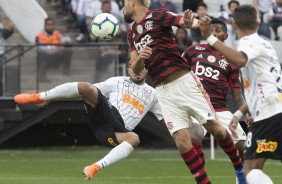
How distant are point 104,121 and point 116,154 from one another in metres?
0.79

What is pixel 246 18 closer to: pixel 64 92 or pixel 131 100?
pixel 64 92

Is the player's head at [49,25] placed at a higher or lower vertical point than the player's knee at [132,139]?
lower

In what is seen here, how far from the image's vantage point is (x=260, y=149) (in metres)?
10.2

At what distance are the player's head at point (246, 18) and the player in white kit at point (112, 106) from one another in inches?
137

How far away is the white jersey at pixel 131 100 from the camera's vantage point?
583 inches

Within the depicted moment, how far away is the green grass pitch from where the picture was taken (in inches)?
602

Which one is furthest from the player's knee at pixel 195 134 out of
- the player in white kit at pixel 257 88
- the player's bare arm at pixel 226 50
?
the player's bare arm at pixel 226 50

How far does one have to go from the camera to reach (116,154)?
525 inches

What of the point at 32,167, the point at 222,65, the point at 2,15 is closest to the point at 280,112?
the point at 222,65

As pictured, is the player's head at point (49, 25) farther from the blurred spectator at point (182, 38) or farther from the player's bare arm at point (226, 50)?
the player's bare arm at point (226, 50)

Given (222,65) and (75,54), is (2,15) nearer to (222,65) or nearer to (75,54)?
(75,54)

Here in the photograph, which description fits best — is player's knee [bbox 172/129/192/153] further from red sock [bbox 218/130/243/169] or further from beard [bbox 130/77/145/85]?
beard [bbox 130/77/145/85]

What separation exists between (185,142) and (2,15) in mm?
14803

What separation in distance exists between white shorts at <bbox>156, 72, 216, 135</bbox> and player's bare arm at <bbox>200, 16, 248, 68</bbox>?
212 centimetres
